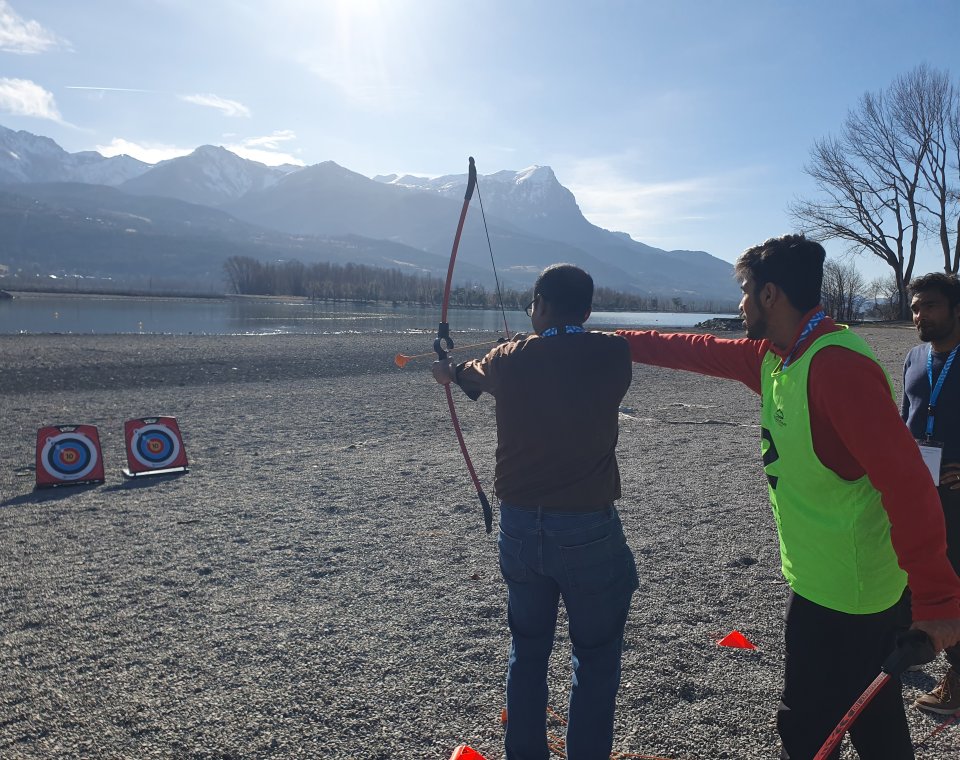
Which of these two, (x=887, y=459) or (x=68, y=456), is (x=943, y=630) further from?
(x=68, y=456)

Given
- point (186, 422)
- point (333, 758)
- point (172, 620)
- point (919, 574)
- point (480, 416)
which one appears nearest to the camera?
point (919, 574)

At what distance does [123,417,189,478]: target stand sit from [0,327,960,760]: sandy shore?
33 cm

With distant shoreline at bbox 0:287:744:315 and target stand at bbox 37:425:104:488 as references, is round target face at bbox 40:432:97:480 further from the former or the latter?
distant shoreline at bbox 0:287:744:315

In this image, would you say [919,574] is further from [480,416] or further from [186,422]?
[186,422]

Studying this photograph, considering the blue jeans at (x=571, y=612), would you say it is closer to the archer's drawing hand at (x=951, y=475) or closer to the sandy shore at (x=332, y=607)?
the sandy shore at (x=332, y=607)

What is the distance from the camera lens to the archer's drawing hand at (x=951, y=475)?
10.3 ft

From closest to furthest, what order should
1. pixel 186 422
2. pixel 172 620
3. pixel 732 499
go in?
pixel 172 620 → pixel 732 499 → pixel 186 422

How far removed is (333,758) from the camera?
112 inches

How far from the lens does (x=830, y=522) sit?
6.57 feet

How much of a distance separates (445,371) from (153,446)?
6.21 m

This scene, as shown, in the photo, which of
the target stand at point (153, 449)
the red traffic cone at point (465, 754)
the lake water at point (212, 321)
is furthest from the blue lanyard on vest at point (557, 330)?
the lake water at point (212, 321)

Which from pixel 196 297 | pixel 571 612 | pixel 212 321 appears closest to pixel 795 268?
pixel 571 612

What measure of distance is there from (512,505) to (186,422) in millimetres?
9840

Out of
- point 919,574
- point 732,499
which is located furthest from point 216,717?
point 732,499
